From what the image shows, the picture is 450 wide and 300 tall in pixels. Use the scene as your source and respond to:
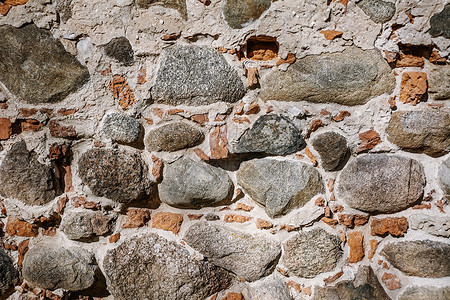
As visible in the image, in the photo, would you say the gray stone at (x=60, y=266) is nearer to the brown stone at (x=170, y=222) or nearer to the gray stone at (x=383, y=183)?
the brown stone at (x=170, y=222)

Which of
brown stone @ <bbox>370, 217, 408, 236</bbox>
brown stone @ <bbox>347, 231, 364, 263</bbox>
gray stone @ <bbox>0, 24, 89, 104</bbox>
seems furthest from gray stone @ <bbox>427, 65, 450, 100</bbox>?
gray stone @ <bbox>0, 24, 89, 104</bbox>

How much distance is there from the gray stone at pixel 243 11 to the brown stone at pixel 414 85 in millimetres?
578

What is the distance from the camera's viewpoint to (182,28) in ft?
4.40

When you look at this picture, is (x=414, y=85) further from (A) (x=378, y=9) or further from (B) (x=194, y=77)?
(B) (x=194, y=77)

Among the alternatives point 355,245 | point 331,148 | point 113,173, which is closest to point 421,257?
point 355,245

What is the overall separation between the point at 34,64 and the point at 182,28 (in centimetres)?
57

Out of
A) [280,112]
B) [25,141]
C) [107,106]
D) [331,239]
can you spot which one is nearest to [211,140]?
[280,112]

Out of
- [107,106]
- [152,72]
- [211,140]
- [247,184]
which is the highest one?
[152,72]

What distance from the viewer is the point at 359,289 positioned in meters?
1.37

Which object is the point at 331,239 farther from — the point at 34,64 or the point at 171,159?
the point at 34,64

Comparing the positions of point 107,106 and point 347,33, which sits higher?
point 347,33

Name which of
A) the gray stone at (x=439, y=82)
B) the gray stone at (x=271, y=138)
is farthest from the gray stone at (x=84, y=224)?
the gray stone at (x=439, y=82)

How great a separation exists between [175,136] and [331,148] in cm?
59

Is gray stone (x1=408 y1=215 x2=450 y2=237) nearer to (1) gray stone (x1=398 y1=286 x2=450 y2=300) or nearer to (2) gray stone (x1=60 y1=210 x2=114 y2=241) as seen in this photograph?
(1) gray stone (x1=398 y1=286 x2=450 y2=300)
